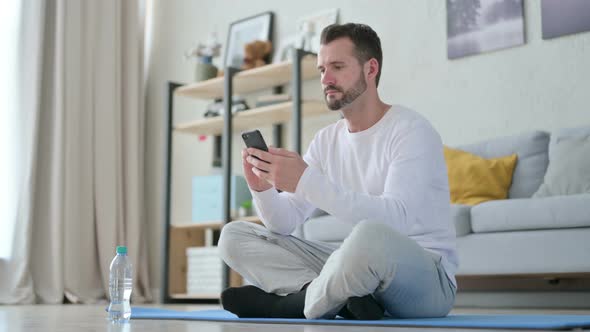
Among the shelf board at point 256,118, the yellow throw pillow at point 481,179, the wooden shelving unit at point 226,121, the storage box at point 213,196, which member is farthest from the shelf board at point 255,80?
the yellow throw pillow at point 481,179

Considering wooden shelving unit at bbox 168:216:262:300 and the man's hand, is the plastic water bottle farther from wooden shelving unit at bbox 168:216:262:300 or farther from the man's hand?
wooden shelving unit at bbox 168:216:262:300

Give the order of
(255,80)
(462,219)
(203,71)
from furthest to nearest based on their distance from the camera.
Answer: (203,71), (255,80), (462,219)

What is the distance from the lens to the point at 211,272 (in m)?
4.72

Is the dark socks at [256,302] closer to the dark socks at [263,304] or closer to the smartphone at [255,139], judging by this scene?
the dark socks at [263,304]

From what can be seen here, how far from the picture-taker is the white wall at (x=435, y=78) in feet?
12.5

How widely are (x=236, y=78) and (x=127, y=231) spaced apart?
129 centimetres

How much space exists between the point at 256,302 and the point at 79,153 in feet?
11.1

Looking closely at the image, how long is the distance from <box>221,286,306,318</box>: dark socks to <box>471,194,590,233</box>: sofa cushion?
1.39 metres

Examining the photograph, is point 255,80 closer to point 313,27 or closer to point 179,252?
point 313,27

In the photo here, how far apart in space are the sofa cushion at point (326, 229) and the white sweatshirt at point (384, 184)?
1371 mm

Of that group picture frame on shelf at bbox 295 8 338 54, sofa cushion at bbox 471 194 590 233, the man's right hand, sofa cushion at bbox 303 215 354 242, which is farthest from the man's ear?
picture frame on shelf at bbox 295 8 338 54

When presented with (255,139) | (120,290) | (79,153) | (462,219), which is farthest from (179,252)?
(255,139)

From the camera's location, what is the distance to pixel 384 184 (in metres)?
2.07

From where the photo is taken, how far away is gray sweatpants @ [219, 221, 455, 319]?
1.75 metres
